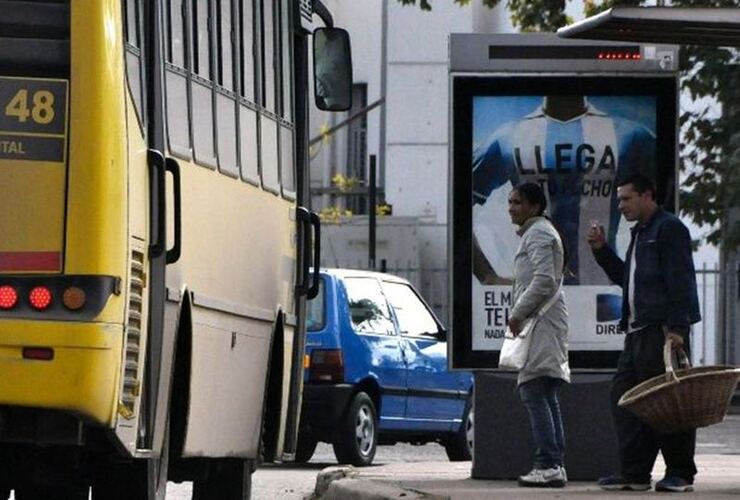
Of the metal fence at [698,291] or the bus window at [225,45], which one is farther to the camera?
the metal fence at [698,291]

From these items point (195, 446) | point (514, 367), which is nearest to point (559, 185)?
point (514, 367)

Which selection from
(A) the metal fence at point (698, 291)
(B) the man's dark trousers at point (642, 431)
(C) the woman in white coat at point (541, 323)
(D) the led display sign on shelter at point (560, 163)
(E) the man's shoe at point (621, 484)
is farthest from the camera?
(A) the metal fence at point (698, 291)

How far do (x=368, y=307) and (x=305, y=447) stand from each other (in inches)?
52.2

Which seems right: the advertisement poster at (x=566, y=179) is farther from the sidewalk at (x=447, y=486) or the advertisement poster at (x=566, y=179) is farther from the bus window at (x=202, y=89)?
the bus window at (x=202, y=89)

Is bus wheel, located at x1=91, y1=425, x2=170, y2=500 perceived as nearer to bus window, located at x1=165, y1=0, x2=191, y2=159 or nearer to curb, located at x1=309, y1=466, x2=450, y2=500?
bus window, located at x1=165, y1=0, x2=191, y2=159

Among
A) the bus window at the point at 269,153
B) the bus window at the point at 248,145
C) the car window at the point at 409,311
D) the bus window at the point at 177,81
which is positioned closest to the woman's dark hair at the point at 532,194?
the bus window at the point at 269,153

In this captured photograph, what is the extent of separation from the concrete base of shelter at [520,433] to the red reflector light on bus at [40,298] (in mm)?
7381

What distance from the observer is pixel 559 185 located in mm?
16344

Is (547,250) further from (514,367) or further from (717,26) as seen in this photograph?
(717,26)

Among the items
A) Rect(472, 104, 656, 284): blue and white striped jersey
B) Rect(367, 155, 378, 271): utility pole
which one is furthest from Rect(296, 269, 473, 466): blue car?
Rect(367, 155, 378, 271): utility pole

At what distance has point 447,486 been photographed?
15.1 m

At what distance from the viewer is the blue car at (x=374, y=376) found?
65.6 feet

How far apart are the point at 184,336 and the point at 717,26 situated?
11.7 feet

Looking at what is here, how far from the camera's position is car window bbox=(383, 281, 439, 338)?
21297 millimetres
